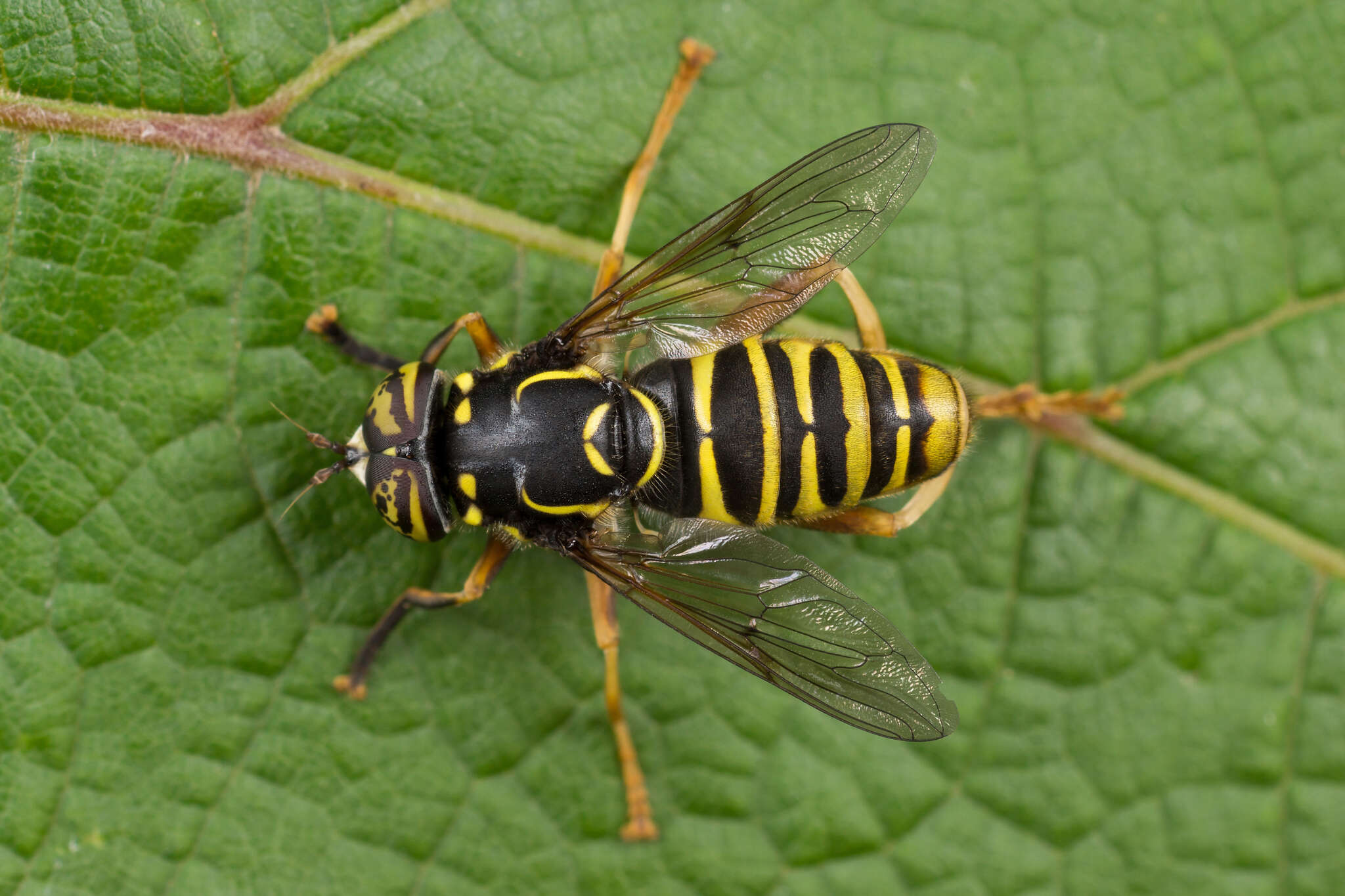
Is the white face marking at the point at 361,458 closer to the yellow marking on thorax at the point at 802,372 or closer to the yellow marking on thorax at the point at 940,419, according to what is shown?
the yellow marking on thorax at the point at 802,372

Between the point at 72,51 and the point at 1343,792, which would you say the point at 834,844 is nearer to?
the point at 1343,792

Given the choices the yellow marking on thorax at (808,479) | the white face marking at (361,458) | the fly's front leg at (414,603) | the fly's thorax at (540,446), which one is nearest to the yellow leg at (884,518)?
the yellow marking on thorax at (808,479)

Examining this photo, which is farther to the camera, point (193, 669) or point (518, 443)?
point (193, 669)

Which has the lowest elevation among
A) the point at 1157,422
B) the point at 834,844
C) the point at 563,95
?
the point at 834,844

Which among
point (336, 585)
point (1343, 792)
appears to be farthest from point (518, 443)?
point (1343, 792)

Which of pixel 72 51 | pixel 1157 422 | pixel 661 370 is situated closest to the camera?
pixel 72 51

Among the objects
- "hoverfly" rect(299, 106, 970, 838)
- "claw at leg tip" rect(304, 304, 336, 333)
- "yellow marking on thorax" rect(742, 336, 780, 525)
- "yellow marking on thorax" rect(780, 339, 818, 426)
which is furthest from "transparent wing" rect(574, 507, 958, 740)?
"claw at leg tip" rect(304, 304, 336, 333)

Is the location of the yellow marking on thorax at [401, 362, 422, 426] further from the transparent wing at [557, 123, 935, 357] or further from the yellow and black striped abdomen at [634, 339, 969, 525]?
the yellow and black striped abdomen at [634, 339, 969, 525]
